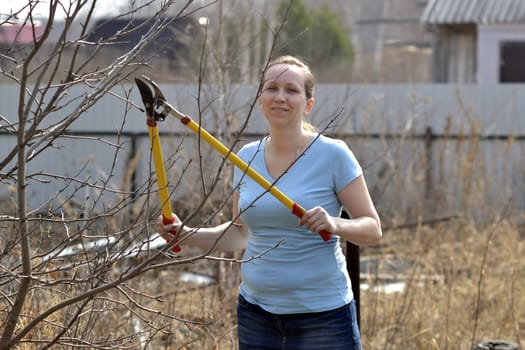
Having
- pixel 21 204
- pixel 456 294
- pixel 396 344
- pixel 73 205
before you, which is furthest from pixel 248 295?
pixel 73 205

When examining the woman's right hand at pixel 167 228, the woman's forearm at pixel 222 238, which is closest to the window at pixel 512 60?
the woman's forearm at pixel 222 238

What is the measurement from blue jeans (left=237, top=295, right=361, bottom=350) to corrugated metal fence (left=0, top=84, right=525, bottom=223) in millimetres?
4070

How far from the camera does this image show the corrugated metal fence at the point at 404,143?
902 cm

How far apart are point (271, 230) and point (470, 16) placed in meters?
13.8

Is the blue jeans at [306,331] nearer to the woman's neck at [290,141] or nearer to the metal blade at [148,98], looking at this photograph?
the woman's neck at [290,141]

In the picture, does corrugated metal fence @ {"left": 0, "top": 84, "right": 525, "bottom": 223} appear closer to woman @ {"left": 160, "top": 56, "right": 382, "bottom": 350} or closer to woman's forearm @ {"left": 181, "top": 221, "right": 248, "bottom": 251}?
woman's forearm @ {"left": 181, "top": 221, "right": 248, "bottom": 251}

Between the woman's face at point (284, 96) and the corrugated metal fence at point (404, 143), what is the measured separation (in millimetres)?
3955

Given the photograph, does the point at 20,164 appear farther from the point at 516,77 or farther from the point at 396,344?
the point at 516,77

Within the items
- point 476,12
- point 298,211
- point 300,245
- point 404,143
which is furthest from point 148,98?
point 476,12

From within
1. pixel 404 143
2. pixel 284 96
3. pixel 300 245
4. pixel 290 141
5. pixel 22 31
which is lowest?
pixel 300 245

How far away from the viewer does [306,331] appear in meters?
3.07

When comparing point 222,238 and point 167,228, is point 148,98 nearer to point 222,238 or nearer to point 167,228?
point 167,228

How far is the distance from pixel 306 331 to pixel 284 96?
749 millimetres

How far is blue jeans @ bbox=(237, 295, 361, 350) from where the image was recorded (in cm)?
306
